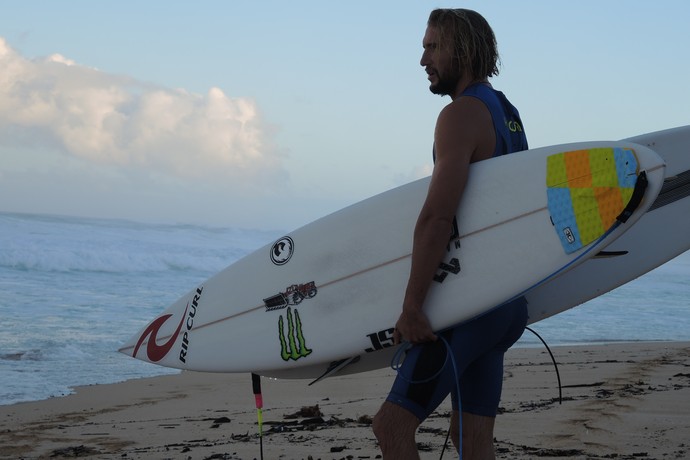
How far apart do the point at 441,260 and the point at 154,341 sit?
151cm

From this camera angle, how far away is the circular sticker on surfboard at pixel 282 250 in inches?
110

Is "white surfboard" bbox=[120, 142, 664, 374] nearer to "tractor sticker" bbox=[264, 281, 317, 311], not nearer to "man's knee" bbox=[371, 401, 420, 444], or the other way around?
"tractor sticker" bbox=[264, 281, 317, 311]

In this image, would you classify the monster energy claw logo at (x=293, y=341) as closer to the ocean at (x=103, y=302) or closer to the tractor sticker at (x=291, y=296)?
the tractor sticker at (x=291, y=296)

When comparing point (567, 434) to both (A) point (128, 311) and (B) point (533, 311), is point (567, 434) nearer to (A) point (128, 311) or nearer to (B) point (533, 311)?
(B) point (533, 311)

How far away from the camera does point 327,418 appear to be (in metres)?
4.29

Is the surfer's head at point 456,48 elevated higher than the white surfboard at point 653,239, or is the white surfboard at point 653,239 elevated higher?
the surfer's head at point 456,48

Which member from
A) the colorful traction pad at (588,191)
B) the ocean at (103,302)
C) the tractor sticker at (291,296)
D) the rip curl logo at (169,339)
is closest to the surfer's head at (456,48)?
the colorful traction pad at (588,191)

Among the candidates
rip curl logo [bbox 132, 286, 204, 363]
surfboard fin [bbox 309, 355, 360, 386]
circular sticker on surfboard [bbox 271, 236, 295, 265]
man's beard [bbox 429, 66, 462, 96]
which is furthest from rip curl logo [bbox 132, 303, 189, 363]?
man's beard [bbox 429, 66, 462, 96]

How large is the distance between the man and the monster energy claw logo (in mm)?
Answer: 549

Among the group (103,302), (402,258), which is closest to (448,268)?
(402,258)

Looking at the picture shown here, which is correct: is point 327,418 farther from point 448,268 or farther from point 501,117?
point 501,117

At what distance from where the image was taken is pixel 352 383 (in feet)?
18.2

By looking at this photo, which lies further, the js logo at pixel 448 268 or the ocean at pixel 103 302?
the ocean at pixel 103 302

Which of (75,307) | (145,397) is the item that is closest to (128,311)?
(75,307)
